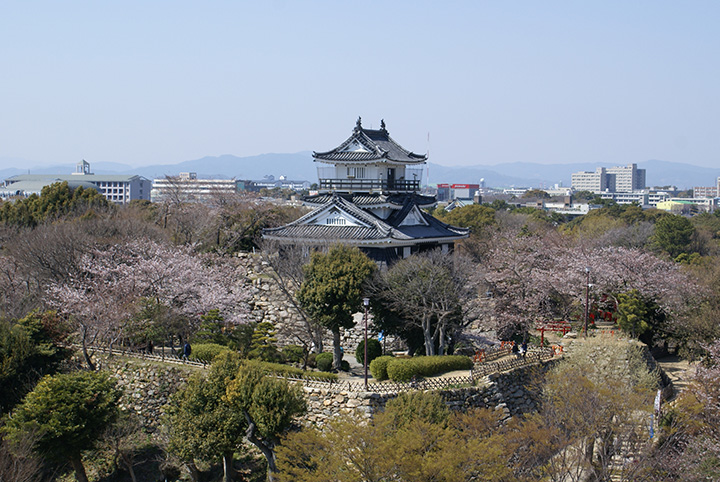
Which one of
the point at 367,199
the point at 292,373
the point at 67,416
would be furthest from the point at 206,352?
the point at 367,199

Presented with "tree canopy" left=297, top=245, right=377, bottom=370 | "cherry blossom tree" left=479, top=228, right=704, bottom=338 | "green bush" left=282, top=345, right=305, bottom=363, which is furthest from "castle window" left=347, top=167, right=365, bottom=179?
"green bush" left=282, top=345, right=305, bottom=363

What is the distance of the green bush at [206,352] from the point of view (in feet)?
75.8

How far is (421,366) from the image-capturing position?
70.5ft

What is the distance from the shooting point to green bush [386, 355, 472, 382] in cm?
2123

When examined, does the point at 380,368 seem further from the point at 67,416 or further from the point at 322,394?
the point at 67,416

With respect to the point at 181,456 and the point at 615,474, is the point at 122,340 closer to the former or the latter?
the point at 181,456

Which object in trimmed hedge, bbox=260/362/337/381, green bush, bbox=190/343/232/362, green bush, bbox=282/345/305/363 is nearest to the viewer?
trimmed hedge, bbox=260/362/337/381

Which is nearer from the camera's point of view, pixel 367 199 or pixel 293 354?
pixel 293 354

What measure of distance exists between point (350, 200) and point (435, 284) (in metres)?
10.4

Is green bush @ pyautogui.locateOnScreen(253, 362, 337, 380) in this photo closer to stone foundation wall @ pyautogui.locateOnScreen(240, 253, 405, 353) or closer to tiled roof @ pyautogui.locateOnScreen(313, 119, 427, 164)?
stone foundation wall @ pyautogui.locateOnScreen(240, 253, 405, 353)

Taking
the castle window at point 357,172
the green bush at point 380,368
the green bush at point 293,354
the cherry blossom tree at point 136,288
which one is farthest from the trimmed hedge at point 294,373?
the castle window at point 357,172

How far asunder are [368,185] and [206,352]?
13609 mm

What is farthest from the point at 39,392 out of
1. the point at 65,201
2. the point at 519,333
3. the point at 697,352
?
the point at 65,201

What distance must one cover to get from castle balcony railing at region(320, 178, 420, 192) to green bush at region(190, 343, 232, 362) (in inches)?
510
